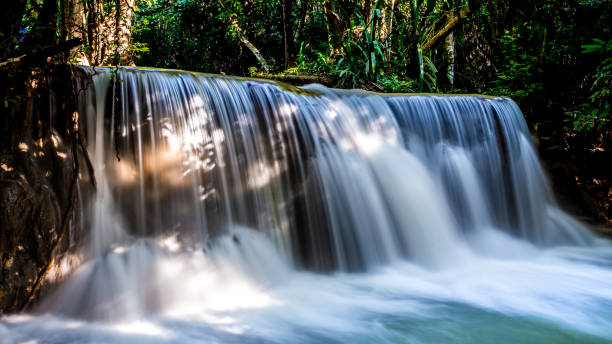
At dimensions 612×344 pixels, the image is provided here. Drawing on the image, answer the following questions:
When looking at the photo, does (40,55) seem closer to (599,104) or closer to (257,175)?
(257,175)

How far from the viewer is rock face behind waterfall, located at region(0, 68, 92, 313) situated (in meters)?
2.56

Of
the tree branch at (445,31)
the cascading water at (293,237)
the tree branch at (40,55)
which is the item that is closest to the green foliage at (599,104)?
the cascading water at (293,237)

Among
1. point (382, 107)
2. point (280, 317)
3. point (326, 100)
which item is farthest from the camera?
point (382, 107)

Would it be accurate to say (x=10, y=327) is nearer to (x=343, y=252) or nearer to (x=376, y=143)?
(x=343, y=252)

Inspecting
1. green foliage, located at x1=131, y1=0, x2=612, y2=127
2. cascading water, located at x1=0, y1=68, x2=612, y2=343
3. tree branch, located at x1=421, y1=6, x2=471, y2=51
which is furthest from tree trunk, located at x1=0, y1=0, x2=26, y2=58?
tree branch, located at x1=421, y1=6, x2=471, y2=51

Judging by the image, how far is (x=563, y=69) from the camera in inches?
272

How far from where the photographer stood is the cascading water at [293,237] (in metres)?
2.76

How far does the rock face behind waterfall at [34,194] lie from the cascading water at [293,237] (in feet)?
0.50

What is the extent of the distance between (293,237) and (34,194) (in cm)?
199

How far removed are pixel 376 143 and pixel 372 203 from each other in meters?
0.77

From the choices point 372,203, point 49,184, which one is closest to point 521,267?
point 372,203

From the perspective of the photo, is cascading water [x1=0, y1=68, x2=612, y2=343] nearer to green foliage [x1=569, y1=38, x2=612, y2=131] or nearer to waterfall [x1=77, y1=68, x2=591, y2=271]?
waterfall [x1=77, y1=68, x2=591, y2=271]

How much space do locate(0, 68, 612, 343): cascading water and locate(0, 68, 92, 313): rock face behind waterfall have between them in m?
0.15

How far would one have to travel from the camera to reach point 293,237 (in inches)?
Result: 148
